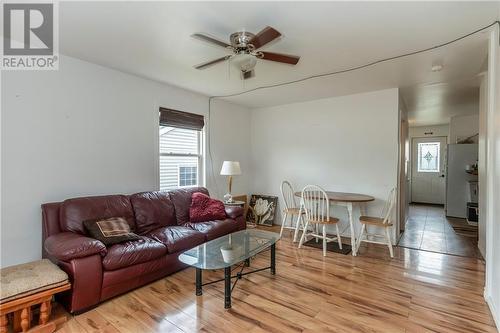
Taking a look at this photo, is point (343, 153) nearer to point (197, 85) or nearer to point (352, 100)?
point (352, 100)

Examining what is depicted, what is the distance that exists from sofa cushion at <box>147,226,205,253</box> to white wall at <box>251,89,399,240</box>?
2493mm

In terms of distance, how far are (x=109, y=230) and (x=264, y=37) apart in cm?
226

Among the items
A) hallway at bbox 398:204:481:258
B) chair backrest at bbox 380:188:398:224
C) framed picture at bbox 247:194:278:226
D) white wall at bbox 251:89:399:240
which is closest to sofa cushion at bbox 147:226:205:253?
framed picture at bbox 247:194:278:226

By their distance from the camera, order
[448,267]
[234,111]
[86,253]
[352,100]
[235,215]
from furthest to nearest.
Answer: [234,111] → [352,100] → [235,215] → [448,267] → [86,253]

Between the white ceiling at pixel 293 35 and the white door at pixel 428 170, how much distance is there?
16.2 ft

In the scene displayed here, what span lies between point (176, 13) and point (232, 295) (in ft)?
8.02

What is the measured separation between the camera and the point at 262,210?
5176 mm

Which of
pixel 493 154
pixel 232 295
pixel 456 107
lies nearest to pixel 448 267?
pixel 493 154

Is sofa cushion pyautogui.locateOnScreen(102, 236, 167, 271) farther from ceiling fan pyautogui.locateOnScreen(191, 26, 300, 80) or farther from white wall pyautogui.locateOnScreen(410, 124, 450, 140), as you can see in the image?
white wall pyautogui.locateOnScreen(410, 124, 450, 140)

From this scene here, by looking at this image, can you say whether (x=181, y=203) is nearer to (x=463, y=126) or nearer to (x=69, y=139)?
(x=69, y=139)

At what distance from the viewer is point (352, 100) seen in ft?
14.0

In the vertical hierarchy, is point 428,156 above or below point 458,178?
above

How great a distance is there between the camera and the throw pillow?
11.3ft

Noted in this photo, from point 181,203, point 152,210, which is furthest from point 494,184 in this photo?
point 152,210
